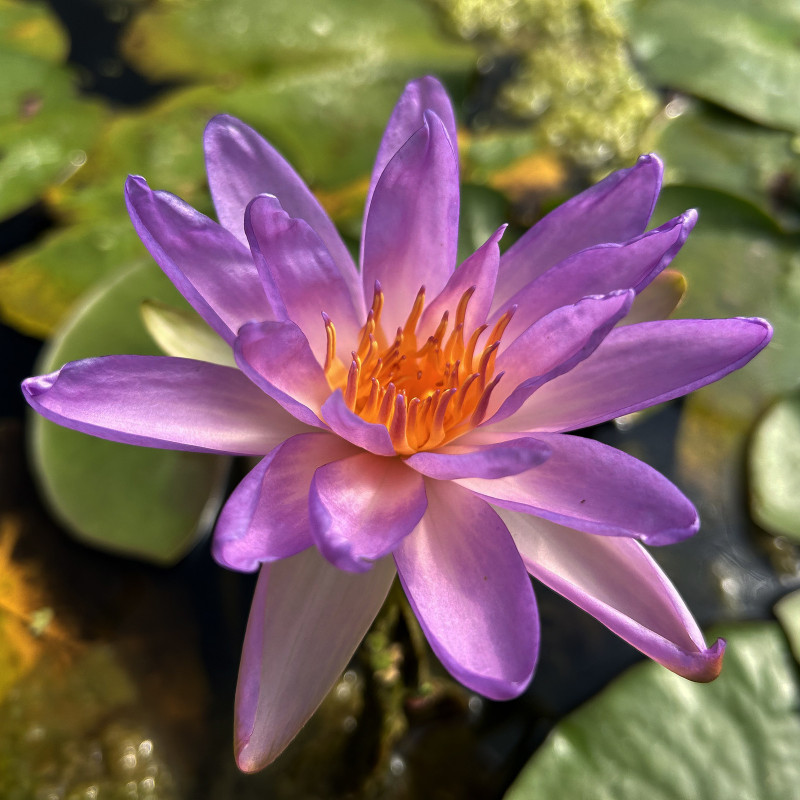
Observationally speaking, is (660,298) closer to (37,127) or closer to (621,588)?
(621,588)

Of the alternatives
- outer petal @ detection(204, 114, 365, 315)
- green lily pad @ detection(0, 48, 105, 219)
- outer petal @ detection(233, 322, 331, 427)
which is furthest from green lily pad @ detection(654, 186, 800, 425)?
green lily pad @ detection(0, 48, 105, 219)

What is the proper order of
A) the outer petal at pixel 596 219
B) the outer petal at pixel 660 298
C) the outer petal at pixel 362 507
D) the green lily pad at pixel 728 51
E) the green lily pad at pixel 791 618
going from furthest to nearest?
the green lily pad at pixel 728 51 → the green lily pad at pixel 791 618 → the outer petal at pixel 660 298 → the outer petal at pixel 596 219 → the outer petal at pixel 362 507

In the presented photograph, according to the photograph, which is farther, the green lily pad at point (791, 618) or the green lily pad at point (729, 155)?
the green lily pad at point (729, 155)

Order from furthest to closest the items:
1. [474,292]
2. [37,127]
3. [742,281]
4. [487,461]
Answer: [37,127] → [742,281] → [474,292] → [487,461]

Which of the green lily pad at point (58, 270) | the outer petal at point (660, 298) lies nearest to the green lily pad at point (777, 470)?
the outer petal at point (660, 298)

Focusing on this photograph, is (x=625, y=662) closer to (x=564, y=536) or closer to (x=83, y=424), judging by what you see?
(x=564, y=536)

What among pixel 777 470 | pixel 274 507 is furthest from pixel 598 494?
pixel 777 470

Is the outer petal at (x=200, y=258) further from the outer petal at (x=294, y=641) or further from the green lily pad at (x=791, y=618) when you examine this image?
the green lily pad at (x=791, y=618)
